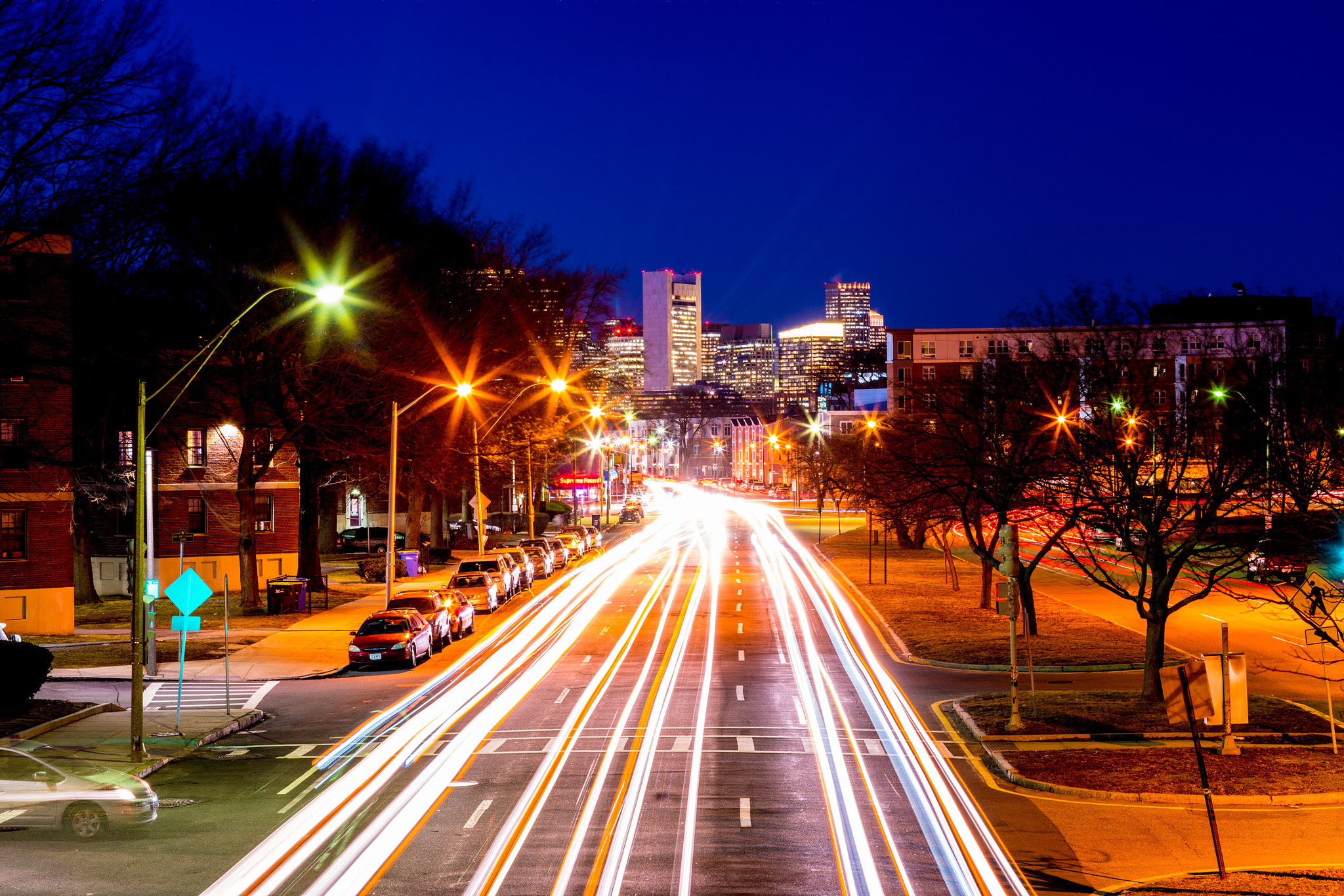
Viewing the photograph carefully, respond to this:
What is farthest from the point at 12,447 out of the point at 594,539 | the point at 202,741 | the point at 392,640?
the point at 594,539

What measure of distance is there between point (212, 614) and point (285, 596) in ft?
10.9

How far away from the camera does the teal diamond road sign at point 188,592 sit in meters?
22.7

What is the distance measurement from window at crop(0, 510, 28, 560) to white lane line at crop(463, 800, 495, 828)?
2815 cm

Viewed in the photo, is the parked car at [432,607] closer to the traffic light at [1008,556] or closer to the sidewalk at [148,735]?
the sidewalk at [148,735]

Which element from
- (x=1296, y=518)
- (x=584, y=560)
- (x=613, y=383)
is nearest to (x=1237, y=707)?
(x=1296, y=518)

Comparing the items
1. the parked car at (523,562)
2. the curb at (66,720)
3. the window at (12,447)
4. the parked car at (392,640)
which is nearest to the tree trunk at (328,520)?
the parked car at (523,562)

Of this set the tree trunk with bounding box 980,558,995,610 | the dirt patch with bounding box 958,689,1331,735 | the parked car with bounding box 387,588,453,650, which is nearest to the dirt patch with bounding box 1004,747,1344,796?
the dirt patch with bounding box 958,689,1331,735

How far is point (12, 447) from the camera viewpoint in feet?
119

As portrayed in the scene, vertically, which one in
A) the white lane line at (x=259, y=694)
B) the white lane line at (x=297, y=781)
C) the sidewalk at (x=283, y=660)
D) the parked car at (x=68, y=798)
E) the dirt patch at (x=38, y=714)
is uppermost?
the parked car at (x=68, y=798)

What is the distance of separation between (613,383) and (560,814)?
6240cm

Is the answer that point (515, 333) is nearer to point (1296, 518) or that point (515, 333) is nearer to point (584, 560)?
point (584, 560)

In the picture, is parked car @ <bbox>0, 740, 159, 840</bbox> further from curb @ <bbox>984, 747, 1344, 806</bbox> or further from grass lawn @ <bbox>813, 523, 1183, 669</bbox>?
grass lawn @ <bbox>813, 523, 1183, 669</bbox>

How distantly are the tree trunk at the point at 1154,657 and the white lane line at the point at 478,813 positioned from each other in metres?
12.7

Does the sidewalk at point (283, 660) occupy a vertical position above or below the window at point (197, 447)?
below
